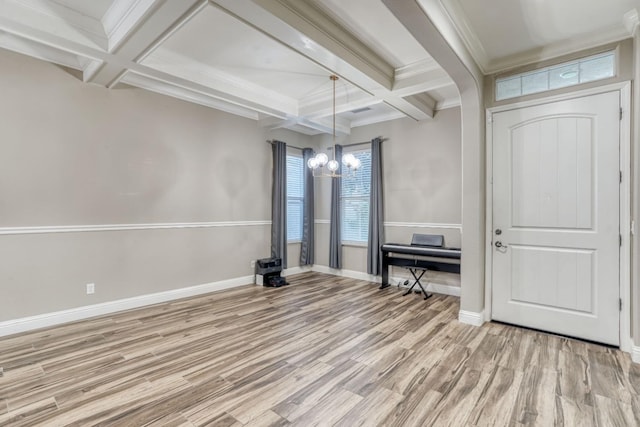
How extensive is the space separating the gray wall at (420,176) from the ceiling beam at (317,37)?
150cm

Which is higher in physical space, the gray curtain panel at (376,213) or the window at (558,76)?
the window at (558,76)

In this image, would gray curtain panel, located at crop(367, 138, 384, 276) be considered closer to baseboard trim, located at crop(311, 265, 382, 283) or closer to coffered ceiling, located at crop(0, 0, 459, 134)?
baseboard trim, located at crop(311, 265, 382, 283)

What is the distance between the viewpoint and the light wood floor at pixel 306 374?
6.52 feet

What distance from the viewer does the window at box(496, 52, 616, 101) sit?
2.96 m

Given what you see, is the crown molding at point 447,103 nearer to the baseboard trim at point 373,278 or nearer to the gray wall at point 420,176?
the gray wall at point 420,176

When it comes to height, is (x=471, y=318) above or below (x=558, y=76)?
below

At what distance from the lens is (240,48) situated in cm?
330

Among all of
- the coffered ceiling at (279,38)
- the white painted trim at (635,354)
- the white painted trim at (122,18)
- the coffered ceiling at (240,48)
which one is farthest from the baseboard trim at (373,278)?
the white painted trim at (122,18)

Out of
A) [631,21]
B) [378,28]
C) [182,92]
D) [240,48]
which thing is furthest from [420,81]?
[182,92]

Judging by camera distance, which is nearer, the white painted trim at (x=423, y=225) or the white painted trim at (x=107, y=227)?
the white painted trim at (x=107, y=227)

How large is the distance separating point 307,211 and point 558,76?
4.37m

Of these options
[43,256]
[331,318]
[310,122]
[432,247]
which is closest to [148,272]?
[43,256]

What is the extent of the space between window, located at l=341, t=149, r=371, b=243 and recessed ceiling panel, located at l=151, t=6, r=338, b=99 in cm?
200

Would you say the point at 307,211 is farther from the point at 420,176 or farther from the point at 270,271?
the point at 420,176
